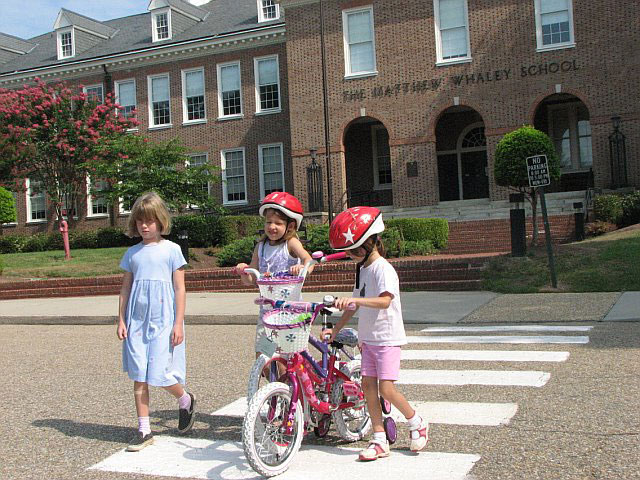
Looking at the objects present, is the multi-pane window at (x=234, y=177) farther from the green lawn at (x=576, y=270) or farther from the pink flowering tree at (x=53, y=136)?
the green lawn at (x=576, y=270)

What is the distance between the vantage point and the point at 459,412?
18.7ft

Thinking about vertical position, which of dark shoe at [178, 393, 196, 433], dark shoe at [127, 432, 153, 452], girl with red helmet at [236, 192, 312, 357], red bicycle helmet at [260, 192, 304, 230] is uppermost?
red bicycle helmet at [260, 192, 304, 230]

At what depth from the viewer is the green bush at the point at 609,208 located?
20062mm

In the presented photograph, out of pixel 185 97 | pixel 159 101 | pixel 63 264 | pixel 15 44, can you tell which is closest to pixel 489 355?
pixel 63 264

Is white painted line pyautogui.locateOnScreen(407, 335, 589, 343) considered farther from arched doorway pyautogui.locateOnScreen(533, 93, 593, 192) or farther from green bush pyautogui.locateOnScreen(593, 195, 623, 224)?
arched doorway pyautogui.locateOnScreen(533, 93, 593, 192)

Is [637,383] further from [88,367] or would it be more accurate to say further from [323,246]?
[323,246]

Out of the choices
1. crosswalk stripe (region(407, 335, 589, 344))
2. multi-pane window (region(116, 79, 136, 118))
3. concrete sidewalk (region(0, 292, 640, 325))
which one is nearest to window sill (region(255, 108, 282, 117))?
multi-pane window (region(116, 79, 136, 118))

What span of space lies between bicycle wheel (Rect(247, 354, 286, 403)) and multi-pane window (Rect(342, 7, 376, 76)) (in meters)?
22.8

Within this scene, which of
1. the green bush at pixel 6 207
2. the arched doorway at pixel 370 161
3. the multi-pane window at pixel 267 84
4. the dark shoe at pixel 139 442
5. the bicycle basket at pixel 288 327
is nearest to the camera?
the bicycle basket at pixel 288 327

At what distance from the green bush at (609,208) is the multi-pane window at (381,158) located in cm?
1038

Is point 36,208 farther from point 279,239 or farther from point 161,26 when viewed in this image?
point 279,239

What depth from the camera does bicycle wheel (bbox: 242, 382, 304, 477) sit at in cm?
414

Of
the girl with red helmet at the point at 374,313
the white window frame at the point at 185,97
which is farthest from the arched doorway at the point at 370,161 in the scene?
the girl with red helmet at the point at 374,313

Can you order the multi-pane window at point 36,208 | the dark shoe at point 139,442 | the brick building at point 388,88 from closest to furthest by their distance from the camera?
the dark shoe at point 139,442, the brick building at point 388,88, the multi-pane window at point 36,208
